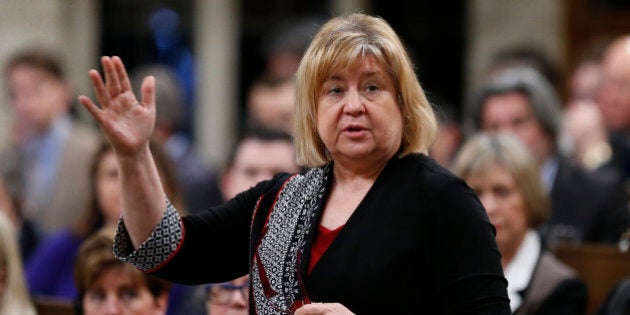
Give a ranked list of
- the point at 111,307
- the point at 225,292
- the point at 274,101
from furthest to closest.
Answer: the point at 274,101, the point at 111,307, the point at 225,292

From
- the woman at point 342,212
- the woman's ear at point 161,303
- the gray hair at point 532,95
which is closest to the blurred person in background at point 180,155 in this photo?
the gray hair at point 532,95

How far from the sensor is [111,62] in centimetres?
279

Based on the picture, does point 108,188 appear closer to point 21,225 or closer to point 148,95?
point 21,225

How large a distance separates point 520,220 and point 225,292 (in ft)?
4.15

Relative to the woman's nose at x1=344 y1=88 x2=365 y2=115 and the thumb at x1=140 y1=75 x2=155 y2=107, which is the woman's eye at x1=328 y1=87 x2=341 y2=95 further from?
the thumb at x1=140 y1=75 x2=155 y2=107

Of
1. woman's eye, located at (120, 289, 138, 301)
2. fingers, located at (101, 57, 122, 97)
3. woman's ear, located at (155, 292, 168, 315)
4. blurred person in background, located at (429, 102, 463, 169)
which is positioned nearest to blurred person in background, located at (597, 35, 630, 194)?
blurred person in background, located at (429, 102, 463, 169)

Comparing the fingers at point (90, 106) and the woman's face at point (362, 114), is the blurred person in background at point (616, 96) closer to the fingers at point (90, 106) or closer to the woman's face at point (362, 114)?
the woman's face at point (362, 114)

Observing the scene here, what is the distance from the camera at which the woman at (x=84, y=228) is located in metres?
5.20

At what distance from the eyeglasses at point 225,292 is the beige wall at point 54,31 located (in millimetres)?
4920

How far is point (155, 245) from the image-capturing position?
2857mm

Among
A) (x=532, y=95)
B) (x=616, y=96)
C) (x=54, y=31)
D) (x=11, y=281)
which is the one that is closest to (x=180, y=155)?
(x=532, y=95)

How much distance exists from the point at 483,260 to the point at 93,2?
24.4 ft

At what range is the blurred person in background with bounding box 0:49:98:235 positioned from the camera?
21.4 ft

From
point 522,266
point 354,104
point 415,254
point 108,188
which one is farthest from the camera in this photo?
point 108,188
